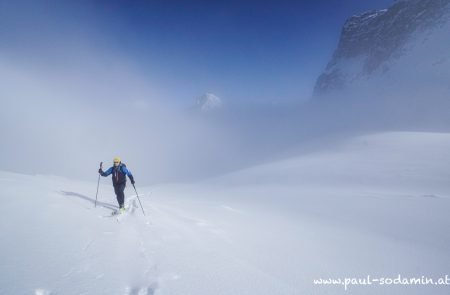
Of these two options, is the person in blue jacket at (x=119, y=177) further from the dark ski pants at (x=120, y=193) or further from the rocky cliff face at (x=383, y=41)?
the rocky cliff face at (x=383, y=41)

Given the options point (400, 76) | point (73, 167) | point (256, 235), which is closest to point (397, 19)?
point (400, 76)

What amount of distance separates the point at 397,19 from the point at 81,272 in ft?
507

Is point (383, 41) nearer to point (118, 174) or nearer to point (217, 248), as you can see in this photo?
point (118, 174)

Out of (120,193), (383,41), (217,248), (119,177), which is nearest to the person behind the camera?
(217,248)

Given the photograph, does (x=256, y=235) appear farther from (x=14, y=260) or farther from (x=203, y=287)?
(x=14, y=260)

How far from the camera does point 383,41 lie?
11556 centimetres

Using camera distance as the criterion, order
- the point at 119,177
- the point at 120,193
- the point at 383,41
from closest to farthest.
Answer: the point at 120,193, the point at 119,177, the point at 383,41

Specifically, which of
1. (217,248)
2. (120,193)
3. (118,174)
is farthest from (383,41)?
(217,248)

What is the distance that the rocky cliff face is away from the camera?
91.4 m

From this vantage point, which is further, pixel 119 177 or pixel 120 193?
pixel 119 177

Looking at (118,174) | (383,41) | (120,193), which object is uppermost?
(383,41)

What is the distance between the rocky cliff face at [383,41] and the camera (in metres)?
91.4

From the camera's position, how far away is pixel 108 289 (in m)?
3.66

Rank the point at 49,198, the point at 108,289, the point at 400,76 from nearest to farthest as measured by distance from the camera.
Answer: the point at 108,289
the point at 49,198
the point at 400,76
